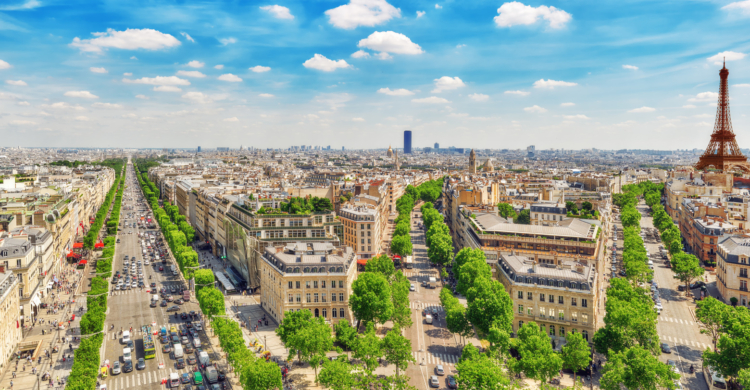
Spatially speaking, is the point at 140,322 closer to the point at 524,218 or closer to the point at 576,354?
the point at 576,354

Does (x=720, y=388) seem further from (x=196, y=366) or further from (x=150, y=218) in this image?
(x=150, y=218)

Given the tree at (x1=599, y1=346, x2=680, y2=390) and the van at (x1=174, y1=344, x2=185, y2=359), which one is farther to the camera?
the van at (x1=174, y1=344, x2=185, y2=359)

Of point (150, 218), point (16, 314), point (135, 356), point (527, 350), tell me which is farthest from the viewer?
point (150, 218)

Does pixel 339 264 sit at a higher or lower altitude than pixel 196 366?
higher

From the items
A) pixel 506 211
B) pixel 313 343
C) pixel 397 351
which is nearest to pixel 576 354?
pixel 397 351

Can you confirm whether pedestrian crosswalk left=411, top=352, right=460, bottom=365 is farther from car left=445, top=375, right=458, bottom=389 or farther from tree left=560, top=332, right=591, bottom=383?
tree left=560, top=332, right=591, bottom=383

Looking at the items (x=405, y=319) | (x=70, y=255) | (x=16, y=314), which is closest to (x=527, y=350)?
(x=405, y=319)

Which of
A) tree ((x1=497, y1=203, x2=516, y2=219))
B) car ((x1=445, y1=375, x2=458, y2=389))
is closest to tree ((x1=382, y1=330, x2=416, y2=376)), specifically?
car ((x1=445, y1=375, x2=458, y2=389))

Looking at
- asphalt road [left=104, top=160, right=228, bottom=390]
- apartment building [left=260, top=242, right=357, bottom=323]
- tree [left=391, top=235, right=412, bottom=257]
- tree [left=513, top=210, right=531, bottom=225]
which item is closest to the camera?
asphalt road [left=104, top=160, right=228, bottom=390]
